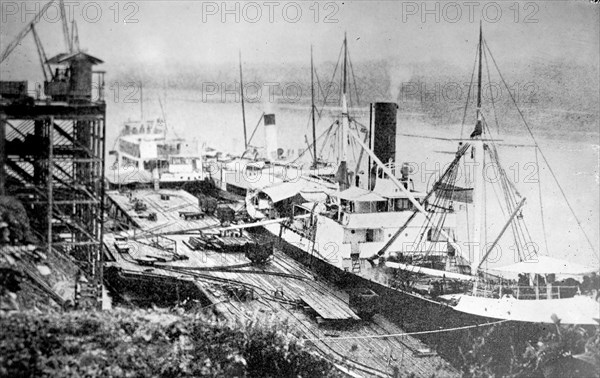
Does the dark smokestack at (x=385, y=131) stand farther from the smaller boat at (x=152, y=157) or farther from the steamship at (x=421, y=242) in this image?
the smaller boat at (x=152, y=157)

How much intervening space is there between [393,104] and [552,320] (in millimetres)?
2608

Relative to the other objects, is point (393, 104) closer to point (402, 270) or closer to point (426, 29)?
point (426, 29)

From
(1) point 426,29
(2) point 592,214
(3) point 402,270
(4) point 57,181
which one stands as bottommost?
(3) point 402,270

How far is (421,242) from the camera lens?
6.26 meters

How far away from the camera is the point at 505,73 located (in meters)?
6.30

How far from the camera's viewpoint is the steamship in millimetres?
6051

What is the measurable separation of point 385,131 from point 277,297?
195 cm

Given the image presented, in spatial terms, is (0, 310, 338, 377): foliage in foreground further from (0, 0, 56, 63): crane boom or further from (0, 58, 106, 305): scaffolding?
(0, 0, 56, 63): crane boom

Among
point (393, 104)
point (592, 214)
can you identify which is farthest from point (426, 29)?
point (592, 214)

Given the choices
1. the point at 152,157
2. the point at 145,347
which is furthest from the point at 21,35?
the point at 145,347

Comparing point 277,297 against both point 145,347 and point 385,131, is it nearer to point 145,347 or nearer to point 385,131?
point 145,347

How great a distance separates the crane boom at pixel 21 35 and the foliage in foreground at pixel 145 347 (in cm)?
211

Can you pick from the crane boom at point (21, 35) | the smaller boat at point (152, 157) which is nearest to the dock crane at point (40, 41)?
the crane boom at point (21, 35)

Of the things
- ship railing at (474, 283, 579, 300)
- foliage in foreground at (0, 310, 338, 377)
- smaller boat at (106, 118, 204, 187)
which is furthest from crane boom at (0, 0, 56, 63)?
ship railing at (474, 283, 579, 300)
